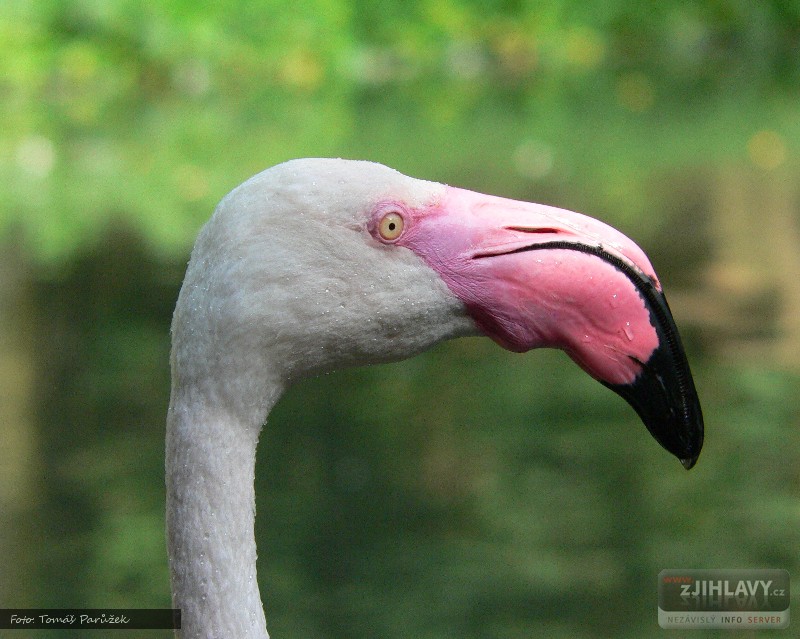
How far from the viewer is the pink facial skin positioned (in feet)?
4.62

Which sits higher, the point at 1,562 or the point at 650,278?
the point at 650,278

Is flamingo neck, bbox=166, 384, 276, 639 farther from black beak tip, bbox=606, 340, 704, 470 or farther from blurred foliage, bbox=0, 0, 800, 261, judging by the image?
blurred foliage, bbox=0, 0, 800, 261

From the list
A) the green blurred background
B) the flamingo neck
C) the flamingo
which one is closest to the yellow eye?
the flamingo

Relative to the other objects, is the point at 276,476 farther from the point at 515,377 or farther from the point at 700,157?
the point at 700,157

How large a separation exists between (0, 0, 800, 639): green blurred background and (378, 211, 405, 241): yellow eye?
8.36 feet

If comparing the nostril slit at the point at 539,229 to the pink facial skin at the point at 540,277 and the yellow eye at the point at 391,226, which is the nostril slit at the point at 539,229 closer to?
the pink facial skin at the point at 540,277

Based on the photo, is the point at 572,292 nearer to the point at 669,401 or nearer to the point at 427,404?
the point at 669,401

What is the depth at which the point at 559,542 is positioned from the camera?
427 centimetres

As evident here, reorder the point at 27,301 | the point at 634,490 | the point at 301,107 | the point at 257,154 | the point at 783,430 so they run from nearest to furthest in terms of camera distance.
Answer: the point at 634,490 < the point at 783,430 < the point at 27,301 < the point at 257,154 < the point at 301,107

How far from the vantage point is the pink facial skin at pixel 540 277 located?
4.62 ft

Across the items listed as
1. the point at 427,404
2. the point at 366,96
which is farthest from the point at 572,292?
the point at 366,96

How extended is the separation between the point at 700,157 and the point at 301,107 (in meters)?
5.07

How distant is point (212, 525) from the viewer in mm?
1390

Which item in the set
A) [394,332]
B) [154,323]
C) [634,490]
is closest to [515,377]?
[634,490]
